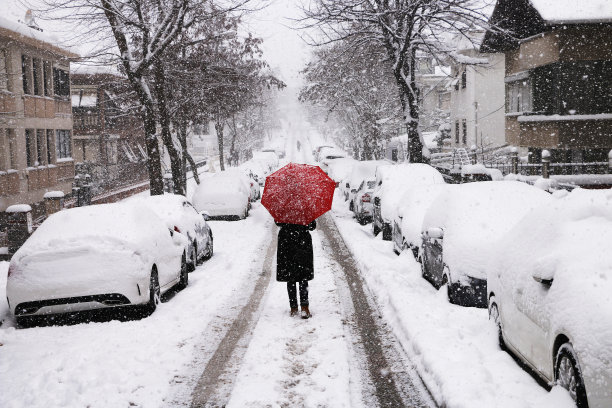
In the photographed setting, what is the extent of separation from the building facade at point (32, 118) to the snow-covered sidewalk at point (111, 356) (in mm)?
16418

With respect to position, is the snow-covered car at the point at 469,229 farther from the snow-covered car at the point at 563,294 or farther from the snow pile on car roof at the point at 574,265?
the snow pile on car roof at the point at 574,265

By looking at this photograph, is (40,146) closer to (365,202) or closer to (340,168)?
(340,168)

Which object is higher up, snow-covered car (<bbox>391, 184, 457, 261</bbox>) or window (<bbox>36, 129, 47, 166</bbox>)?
window (<bbox>36, 129, 47, 166</bbox>)

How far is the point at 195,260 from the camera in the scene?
12492 mm

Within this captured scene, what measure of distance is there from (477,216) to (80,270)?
18.0ft

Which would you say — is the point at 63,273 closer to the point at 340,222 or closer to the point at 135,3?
the point at 135,3

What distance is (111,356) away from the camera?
6637 mm

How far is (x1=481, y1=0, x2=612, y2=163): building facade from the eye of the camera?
71.1 ft

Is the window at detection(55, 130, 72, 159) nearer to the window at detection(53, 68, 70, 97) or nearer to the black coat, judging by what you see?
the window at detection(53, 68, 70, 97)

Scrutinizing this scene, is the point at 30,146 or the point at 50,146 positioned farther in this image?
the point at 50,146

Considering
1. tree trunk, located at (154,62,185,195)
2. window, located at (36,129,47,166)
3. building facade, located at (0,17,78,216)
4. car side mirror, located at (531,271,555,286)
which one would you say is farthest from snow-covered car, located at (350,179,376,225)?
window, located at (36,129,47,166)

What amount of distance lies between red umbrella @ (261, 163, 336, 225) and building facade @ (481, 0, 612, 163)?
1500cm

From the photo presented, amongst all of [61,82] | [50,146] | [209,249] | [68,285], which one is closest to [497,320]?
[68,285]

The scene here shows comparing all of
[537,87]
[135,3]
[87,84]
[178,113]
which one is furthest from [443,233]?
[87,84]
